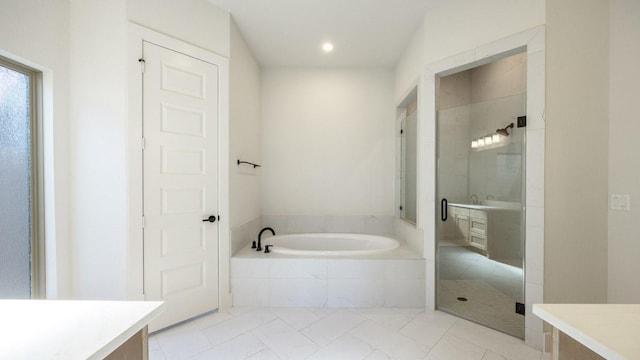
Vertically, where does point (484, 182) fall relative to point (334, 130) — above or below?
below

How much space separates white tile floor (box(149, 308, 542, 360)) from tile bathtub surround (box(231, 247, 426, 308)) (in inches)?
3.3

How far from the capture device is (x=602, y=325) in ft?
2.13

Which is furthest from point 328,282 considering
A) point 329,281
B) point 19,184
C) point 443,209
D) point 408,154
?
point 19,184

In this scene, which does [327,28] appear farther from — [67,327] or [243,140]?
[67,327]

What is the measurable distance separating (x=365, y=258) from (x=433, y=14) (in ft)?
7.56

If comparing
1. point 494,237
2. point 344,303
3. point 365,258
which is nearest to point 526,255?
point 494,237

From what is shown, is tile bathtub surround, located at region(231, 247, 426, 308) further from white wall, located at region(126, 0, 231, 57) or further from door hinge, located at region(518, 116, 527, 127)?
white wall, located at region(126, 0, 231, 57)

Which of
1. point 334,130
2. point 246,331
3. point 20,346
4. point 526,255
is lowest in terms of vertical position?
→ point 246,331

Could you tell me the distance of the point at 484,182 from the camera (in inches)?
88.8

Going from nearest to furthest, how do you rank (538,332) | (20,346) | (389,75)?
(20,346)
(538,332)
(389,75)

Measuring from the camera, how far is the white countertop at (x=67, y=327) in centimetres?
56

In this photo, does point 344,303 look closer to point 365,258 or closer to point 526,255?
point 365,258

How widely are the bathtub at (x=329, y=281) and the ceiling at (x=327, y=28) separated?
2.26 meters

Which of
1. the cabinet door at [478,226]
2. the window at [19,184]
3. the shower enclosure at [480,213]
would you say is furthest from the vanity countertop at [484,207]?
the window at [19,184]
